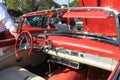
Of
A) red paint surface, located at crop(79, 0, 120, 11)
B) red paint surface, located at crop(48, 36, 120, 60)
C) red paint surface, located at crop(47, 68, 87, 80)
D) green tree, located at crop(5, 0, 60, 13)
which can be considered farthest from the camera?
green tree, located at crop(5, 0, 60, 13)

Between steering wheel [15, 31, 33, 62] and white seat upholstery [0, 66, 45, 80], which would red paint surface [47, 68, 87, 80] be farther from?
steering wheel [15, 31, 33, 62]

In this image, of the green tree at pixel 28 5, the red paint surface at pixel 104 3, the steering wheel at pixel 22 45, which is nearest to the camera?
the steering wheel at pixel 22 45

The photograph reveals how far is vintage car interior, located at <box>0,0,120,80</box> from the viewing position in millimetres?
3346

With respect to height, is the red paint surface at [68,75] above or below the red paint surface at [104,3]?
below

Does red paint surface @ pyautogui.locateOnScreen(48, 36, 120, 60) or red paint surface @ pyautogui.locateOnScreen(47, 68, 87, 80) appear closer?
red paint surface @ pyautogui.locateOnScreen(48, 36, 120, 60)

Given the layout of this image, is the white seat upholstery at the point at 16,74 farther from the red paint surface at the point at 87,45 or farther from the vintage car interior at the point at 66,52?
the red paint surface at the point at 87,45

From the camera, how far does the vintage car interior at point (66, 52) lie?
3.35 metres

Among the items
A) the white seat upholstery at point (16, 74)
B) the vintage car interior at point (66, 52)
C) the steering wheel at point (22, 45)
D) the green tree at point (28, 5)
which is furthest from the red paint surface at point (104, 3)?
the green tree at point (28, 5)

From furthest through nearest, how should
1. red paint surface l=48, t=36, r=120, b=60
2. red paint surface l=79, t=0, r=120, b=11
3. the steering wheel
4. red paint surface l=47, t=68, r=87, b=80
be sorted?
1. red paint surface l=79, t=0, r=120, b=11
2. the steering wheel
3. red paint surface l=47, t=68, r=87, b=80
4. red paint surface l=48, t=36, r=120, b=60

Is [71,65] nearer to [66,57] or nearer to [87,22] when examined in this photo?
[66,57]

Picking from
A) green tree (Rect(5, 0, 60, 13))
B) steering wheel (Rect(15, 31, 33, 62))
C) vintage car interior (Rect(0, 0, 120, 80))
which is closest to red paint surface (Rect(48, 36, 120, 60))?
vintage car interior (Rect(0, 0, 120, 80))

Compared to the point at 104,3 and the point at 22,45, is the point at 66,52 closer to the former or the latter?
the point at 22,45

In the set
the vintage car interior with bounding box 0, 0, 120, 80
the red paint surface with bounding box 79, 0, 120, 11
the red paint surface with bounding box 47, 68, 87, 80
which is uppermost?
the red paint surface with bounding box 79, 0, 120, 11

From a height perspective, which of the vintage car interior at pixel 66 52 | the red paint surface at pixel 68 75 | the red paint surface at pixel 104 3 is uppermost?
the red paint surface at pixel 104 3
